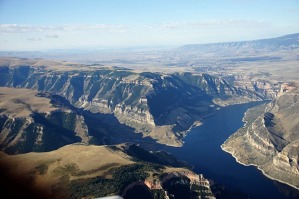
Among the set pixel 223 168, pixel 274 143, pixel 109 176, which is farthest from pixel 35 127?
pixel 274 143

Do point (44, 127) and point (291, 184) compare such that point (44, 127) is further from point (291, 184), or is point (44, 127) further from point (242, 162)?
point (291, 184)

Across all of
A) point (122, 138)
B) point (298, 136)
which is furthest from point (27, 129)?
point (298, 136)

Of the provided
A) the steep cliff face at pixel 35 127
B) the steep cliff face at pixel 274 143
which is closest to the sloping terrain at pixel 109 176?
the steep cliff face at pixel 274 143

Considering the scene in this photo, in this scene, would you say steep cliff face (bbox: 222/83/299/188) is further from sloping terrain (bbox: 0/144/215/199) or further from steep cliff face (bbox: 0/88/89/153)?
steep cliff face (bbox: 0/88/89/153)

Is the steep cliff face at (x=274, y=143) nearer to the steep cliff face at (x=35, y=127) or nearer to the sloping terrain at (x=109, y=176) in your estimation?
the sloping terrain at (x=109, y=176)

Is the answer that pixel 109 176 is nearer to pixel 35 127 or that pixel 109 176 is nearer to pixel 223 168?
pixel 223 168

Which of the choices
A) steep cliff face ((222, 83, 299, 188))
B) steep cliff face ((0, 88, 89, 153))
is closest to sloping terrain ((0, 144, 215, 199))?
steep cliff face ((222, 83, 299, 188))
